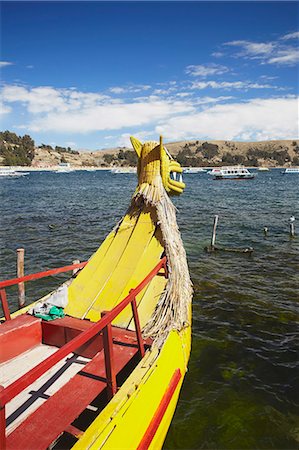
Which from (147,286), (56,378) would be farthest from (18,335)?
(147,286)

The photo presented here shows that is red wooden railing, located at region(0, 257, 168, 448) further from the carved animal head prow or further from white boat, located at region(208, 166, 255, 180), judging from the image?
white boat, located at region(208, 166, 255, 180)

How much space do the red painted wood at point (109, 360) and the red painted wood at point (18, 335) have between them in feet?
8.42

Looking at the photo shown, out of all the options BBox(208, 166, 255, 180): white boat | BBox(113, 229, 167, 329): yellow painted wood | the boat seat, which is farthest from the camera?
BBox(208, 166, 255, 180): white boat

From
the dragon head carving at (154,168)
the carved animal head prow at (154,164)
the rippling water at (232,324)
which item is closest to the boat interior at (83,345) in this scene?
the dragon head carving at (154,168)

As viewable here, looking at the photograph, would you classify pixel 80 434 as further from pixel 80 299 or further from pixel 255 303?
pixel 255 303

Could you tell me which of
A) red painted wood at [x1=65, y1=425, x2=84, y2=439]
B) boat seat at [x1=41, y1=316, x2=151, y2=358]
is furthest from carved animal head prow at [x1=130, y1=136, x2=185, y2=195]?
red painted wood at [x1=65, y1=425, x2=84, y2=439]

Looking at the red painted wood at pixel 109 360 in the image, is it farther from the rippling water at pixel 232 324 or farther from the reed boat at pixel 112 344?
the rippling water at pixel 232 324

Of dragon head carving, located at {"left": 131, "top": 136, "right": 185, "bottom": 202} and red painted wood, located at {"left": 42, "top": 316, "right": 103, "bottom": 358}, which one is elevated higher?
dragon head carving, located at {"left": 131, "top": 136, "right": 185, "bottom": 202}

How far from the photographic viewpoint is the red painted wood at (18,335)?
19.8 feet

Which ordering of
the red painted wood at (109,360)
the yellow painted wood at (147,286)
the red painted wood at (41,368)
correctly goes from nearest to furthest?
1. the red painted wood at (41,368)
2. the red painted wood at (109,360)
3. the yellow painted wood at (147,286)

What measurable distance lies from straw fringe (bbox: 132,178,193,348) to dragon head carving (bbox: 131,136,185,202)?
0.03m

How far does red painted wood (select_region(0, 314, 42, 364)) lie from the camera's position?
6.04 m

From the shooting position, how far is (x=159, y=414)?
5020 millimetres

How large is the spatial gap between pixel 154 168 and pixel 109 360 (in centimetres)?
517
